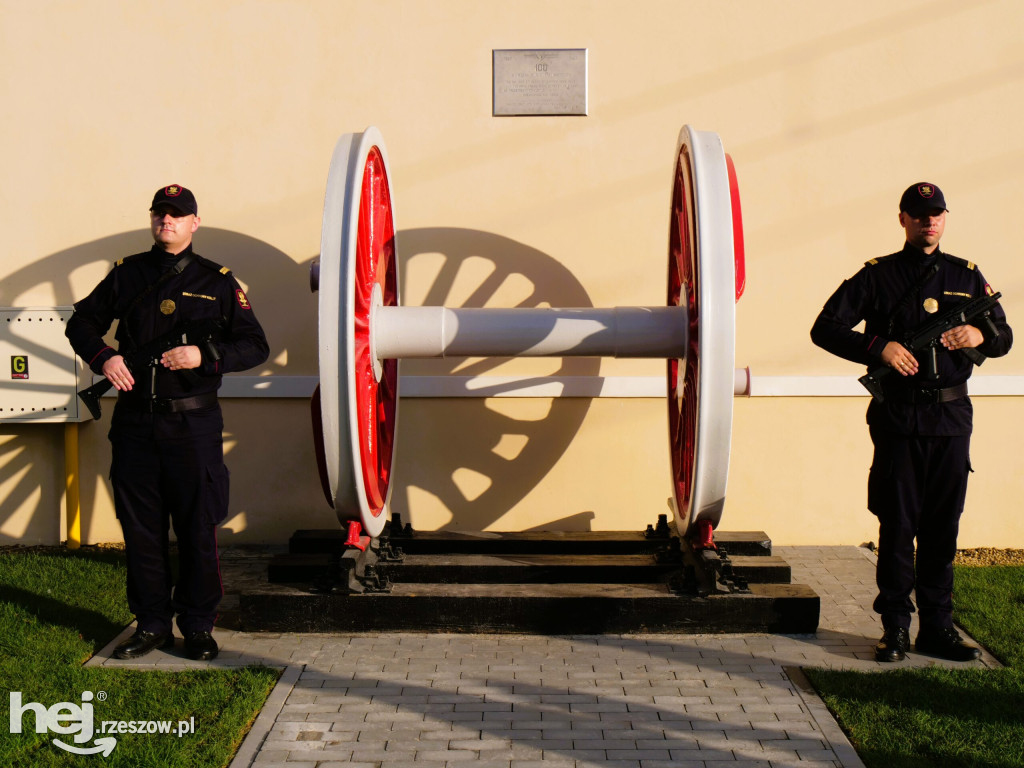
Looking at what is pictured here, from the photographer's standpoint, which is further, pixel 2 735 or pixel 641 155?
pixel 641 155

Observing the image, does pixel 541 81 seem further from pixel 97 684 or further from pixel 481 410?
pixel 97 684

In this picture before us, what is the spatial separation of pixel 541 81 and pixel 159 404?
2870 mm

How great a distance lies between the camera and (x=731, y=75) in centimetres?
600

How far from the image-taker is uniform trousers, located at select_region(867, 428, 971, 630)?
14.5 feet

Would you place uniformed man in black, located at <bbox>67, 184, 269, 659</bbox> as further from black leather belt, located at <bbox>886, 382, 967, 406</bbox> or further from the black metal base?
black leather belt, located at <bbox>886, 382, 967, 406</bbox>

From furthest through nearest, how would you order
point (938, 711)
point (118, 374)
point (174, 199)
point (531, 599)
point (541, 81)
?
point (541, 81) < point (531, 599) < point (174, 199) < point (118, 374) < point (938, 711)

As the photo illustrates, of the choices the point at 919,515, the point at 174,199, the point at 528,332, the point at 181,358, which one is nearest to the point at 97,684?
the point at 181,358

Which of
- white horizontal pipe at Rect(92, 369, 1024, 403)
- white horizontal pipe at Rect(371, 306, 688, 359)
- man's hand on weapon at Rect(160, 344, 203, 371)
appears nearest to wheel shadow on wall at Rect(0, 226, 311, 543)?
white horizontal pipe at Rect(92, 369, 1024, 403)

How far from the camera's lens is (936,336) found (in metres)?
4.34

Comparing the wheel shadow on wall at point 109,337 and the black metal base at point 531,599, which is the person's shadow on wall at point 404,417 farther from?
the black metal base at point 531,599

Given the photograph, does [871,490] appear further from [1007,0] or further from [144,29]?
[144,29]

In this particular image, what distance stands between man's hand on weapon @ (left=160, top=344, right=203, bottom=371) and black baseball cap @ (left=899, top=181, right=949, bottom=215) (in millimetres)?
2974

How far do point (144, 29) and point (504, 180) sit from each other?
7.15 ft

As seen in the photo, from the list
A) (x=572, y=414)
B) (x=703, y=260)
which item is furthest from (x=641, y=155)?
(x=703, y=260)
